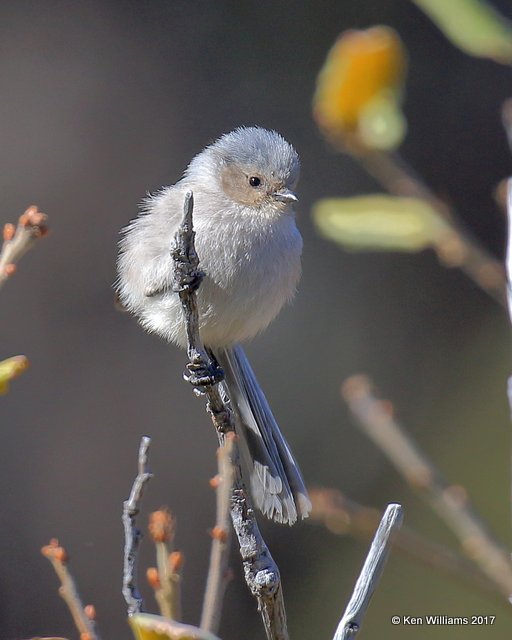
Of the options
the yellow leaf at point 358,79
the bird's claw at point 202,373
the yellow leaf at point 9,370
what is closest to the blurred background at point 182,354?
the bird's claw at point 202,373

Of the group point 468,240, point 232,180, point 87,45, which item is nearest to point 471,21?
point 468,240

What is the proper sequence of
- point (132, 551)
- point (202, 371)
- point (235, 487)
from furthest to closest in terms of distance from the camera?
1. point (202, 371)
2. point (235, 487)
3. point (132, 551)

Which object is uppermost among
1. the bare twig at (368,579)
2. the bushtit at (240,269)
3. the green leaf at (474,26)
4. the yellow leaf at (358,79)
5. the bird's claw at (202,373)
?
the bushtit at (240,269)

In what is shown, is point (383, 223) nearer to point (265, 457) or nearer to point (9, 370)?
point (9, 370)

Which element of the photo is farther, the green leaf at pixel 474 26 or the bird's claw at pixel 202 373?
the bird's claw at pixel 202 373

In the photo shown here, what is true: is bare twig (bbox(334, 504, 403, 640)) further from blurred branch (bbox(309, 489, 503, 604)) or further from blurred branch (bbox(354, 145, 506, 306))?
blurred branch (bbox(354, 145, 506, 306))

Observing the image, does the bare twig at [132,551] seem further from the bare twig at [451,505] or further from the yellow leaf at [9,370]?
the bare twig at [451,505]

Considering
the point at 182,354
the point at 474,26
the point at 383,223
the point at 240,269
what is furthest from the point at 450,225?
the point at 182,354
